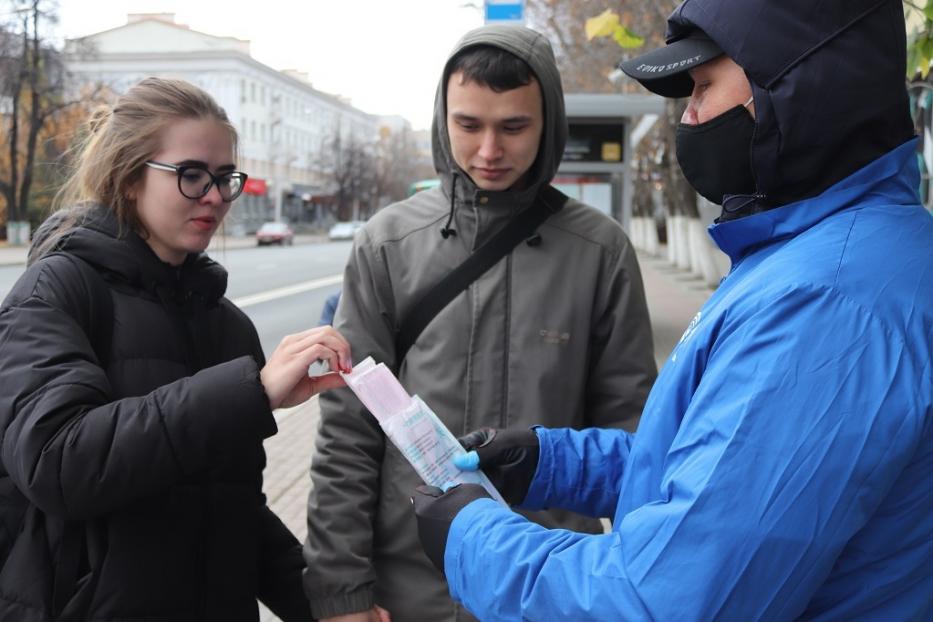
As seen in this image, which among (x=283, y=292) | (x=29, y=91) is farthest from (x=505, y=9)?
(x=29, y=91)

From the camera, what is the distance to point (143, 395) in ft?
6.16

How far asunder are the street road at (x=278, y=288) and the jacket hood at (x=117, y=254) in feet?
19.9

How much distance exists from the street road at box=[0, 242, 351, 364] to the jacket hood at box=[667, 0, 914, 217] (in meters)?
7.14

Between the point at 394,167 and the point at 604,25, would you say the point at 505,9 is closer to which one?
the point at 604,25

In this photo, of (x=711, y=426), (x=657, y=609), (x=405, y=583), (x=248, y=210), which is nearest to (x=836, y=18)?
(x=711, y=426)

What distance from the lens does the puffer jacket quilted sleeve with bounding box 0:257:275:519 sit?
1664mm

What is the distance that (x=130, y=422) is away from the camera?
168cm

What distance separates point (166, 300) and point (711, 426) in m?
1.30

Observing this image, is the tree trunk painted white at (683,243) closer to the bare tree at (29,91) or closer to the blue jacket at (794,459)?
the bare tree at (29,91)

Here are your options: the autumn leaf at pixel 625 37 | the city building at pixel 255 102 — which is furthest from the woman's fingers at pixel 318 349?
the city building at pixel 255 102

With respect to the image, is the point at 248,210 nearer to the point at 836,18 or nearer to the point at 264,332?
the point at 264,332

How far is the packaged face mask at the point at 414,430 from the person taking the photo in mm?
1729

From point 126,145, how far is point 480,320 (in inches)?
35.3

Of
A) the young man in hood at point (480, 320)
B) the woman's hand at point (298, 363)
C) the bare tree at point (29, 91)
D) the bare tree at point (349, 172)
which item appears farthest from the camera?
the bare tree at point (349, 172)
